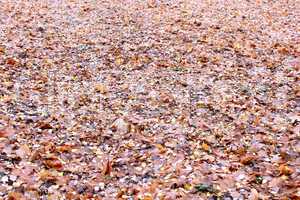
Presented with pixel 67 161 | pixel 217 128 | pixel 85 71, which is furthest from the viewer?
pixel 85 71

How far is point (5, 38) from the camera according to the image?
1576 centimetres

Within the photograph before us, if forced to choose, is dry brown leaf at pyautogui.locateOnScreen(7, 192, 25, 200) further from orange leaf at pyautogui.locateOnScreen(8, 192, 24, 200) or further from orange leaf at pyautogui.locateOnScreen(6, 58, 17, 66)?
orange leaf at pyautogui.locateOnScreen(6, 58, 17, 66)

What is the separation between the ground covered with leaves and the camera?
8.14 meters

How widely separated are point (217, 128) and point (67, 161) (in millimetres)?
3466

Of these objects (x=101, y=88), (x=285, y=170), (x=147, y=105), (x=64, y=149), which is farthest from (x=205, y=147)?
(x=101, y=88)

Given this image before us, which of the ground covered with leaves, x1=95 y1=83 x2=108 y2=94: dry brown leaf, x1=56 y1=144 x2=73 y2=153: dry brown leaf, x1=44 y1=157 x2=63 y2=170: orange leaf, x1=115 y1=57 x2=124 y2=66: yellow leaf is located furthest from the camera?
x1=115 y1=57 x2=124 y2=66: yellow leaf

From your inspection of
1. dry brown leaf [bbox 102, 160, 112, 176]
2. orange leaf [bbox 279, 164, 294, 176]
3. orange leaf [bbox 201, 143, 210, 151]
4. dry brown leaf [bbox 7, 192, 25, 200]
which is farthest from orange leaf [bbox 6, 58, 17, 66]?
orange leaf [bbox 279, 164, 294, 176]

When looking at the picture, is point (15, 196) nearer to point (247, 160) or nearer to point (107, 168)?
point (107, 168)

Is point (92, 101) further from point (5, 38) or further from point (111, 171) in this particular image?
point (5, 38)

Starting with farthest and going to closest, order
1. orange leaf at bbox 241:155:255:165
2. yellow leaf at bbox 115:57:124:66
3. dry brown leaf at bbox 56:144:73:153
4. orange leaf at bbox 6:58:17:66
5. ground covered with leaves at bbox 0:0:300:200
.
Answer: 1. yellow leaf at bbox 115:57:124:66
2. orange leaf at bbox 6:58:17:66
3. dry brown leaf at bbox 56:144:73:153
4. orange leaf at bbox 241:155:255:165
5. ground covered with leaves at bbox 0:0:300:200

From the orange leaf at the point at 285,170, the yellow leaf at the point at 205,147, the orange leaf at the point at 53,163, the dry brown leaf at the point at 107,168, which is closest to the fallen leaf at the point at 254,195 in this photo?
the orange leaf at the point at 285,170

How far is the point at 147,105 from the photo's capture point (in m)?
11.3

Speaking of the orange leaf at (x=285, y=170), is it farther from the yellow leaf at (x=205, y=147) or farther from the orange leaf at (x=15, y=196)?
the orange leaf at (x=15, y=196)

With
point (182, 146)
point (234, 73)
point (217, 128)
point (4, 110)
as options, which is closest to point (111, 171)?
point (182, 146)
